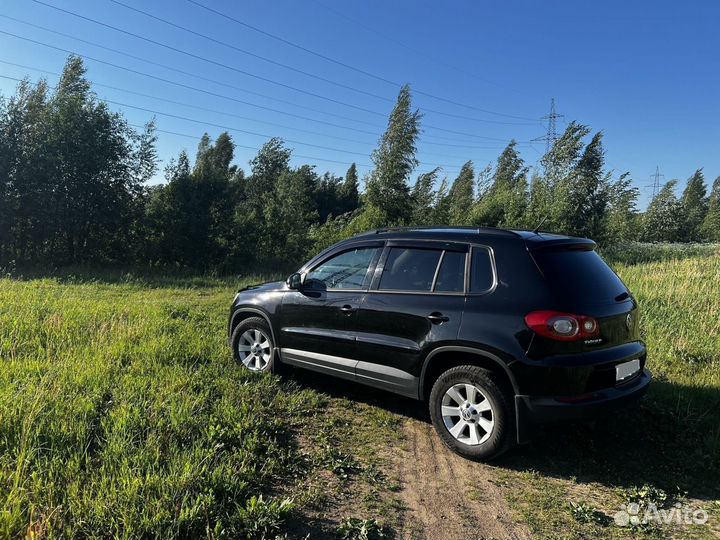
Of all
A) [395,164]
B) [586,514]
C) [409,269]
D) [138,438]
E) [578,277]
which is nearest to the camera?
[586,514]

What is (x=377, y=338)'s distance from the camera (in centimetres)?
426

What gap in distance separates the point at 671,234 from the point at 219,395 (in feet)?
152

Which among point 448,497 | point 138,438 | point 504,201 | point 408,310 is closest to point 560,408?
point 448,497

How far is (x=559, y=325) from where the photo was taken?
332 cm

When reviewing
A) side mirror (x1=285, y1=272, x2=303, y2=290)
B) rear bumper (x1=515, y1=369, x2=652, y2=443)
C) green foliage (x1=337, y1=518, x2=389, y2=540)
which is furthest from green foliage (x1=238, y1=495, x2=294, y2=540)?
side mirror (x1=285, y1=272, x2=303, y2=290)

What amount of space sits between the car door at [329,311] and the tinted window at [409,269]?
0.19 metres

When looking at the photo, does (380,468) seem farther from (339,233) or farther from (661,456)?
(339,233)

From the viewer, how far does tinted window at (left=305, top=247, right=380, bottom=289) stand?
15.2ft

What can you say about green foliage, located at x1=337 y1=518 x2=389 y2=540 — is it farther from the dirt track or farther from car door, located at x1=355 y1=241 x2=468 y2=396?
car door, located at x1=355 y1=241 x2=468 y2=396

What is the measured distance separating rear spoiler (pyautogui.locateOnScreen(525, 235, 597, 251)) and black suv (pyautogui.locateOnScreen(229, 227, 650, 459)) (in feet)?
0.04

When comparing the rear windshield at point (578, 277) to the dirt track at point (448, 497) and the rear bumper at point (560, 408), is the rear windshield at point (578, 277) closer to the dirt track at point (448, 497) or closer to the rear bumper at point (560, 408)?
the rear bumper at point (560, 408)

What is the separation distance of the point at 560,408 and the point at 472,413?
67 cm

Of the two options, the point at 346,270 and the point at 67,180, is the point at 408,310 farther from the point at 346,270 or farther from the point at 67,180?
the point at 67,180

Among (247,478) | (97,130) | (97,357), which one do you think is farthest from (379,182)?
(247,478)
